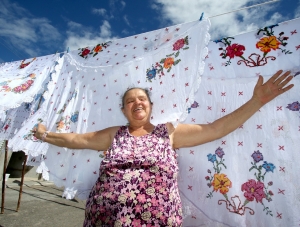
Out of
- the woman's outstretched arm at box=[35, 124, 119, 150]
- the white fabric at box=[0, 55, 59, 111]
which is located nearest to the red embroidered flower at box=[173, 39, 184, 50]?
the woman's outstretched arm at box=[35, 124, 119, 150]

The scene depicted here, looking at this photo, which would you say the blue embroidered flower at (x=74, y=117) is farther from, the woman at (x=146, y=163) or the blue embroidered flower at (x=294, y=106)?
the blue embroidered flower at (x=294, y=106)

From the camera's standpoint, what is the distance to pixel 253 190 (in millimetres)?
1396

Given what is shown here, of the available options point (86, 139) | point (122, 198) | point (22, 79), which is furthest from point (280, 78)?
point (22, 79)

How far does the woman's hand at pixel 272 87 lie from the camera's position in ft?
4.55

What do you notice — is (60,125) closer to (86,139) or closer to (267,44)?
(86,139)

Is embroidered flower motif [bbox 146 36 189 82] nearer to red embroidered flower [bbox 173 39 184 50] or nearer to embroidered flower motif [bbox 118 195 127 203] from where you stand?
red embroidered flower [bbox 173 39 184 50]

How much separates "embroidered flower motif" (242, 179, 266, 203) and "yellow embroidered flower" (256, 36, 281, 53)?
3.23 feet

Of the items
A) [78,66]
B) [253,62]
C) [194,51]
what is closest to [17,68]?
[78,66]

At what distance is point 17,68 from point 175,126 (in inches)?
101

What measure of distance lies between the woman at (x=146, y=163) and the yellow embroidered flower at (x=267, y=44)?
25 cm

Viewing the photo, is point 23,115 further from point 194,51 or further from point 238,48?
point 238,48

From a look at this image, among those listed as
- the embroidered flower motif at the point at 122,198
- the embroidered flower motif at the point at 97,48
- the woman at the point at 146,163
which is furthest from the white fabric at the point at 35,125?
the embroidered flower motif at the point at 122,198

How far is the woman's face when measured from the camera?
5.49 feet

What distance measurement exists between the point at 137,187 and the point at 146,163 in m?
0.17
